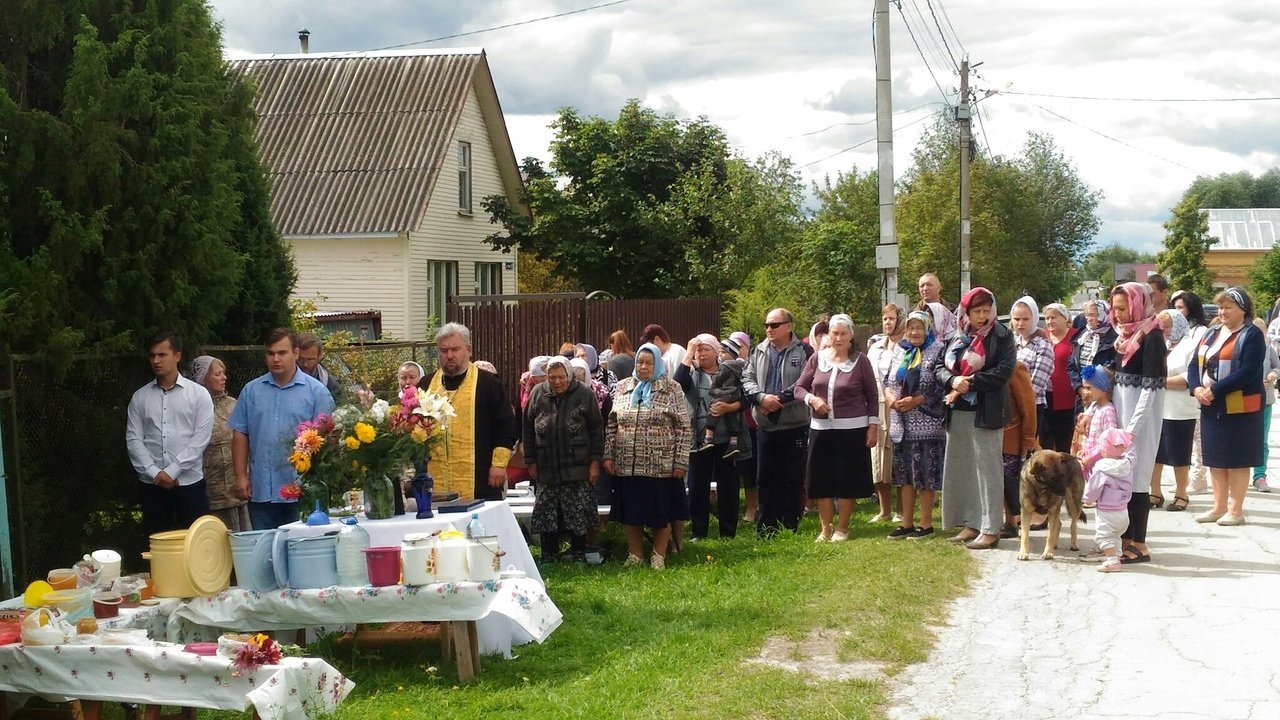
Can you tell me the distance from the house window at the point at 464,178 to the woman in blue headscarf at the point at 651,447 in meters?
20.2

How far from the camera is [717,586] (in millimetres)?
9070

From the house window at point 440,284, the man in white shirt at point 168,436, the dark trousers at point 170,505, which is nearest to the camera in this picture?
the man in white shirt at point 168,436

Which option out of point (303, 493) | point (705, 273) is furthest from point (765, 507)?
point (705, 273)

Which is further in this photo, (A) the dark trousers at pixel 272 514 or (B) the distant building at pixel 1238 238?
(B) the distant building at pixel 1238 238

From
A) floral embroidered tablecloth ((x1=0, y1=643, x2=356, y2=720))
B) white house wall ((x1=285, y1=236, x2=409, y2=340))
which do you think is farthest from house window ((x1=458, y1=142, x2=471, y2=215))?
floral embroidered tablecloth ((x1=0, y1=643, x2=356, y2=720))

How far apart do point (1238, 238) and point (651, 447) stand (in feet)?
313

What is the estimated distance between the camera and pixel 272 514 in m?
8.03

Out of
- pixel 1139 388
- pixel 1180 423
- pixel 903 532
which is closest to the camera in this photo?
pixel 1139 388

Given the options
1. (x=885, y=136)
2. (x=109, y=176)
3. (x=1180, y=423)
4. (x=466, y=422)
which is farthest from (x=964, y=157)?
(x=109, y=176)

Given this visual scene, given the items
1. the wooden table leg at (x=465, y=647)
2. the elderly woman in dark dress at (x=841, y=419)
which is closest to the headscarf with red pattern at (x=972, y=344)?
the elderly woman in dark dress at (x=841, y=419)

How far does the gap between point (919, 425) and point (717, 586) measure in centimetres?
266

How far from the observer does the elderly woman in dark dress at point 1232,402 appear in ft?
35.3

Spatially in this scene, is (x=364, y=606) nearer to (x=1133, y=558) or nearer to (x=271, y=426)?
(x=271, y=426)

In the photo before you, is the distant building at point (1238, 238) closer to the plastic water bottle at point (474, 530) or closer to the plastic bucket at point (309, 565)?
the plastic water bottle at point (474, 530)
